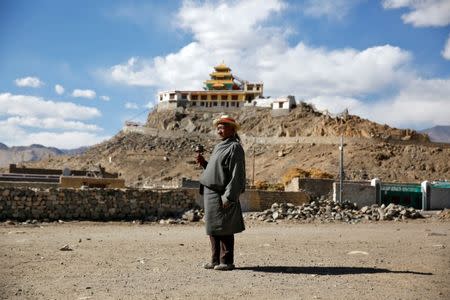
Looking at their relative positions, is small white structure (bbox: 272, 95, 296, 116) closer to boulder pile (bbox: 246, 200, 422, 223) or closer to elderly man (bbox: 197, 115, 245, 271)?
boulder pile (bbox: 246, 200, 422, 223)

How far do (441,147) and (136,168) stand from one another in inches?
1311

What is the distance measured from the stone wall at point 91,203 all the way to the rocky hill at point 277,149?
1262 inches

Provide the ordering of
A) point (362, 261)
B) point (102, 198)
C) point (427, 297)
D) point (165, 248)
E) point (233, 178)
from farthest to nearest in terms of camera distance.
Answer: point (102, 198) → point (165, 248) → point (362, 261) → point (233, 178) → point (427, 297)

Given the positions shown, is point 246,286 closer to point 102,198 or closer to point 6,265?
point 6,265

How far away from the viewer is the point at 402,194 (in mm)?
31609

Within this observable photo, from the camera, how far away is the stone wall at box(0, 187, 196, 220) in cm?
1650

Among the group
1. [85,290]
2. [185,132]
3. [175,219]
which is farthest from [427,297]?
[185,132]

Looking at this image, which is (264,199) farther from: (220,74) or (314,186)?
(220,74)

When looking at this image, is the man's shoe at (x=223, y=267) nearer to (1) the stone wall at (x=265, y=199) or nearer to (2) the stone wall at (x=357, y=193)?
(1) the stone wall at (x=265, y=199)

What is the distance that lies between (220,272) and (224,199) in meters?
0.86

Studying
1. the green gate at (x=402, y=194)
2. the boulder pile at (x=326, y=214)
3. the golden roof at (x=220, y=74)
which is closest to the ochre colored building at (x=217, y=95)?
the golden roof at (x=220, y=74)

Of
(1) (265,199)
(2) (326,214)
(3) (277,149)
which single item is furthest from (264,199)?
(3) (277,149)

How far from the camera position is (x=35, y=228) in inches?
575

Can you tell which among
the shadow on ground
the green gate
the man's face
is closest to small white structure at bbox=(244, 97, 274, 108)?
the green gate
